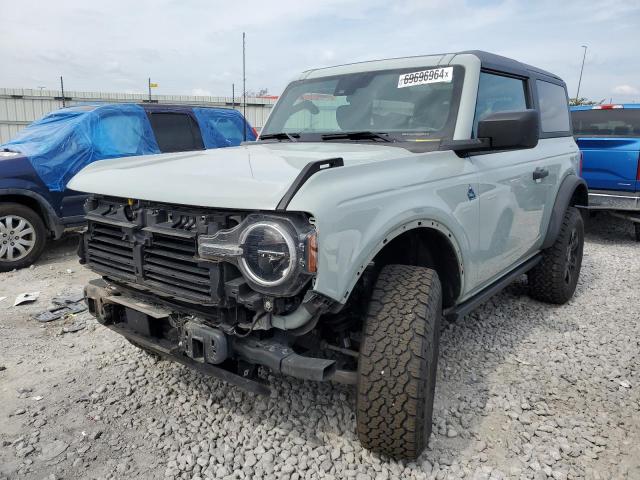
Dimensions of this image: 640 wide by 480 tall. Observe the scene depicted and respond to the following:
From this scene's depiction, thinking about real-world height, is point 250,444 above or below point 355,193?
below

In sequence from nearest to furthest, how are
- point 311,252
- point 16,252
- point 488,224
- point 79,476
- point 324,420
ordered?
1. point 311,252
2. point 79,476
3. point 324,420
4. point 488,224
5. point 16,252

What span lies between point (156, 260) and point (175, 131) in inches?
196

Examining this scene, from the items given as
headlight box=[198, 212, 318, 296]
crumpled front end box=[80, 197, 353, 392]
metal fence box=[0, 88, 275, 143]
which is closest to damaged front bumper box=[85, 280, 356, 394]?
crumpled front end box=[80, 197, 353, 392]

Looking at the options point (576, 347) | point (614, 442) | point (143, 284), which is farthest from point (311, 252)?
point (576, 347)

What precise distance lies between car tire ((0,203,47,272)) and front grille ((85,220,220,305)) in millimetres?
3542

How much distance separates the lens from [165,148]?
269 inches

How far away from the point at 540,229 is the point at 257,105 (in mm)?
12969

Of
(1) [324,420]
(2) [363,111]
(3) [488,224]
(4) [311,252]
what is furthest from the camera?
(2) [363,111]

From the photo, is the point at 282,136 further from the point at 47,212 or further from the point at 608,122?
the point at 608,122

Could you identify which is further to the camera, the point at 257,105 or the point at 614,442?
the point at 257,105

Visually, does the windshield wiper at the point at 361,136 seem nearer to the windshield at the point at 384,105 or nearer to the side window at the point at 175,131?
the windshield at the point at 384,105

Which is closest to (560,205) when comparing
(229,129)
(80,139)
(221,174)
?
(221,174)

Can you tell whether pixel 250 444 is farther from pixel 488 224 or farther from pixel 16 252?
pixel 16 252

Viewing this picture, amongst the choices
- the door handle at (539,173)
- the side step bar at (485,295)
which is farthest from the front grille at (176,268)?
the door handle at (539,173)
